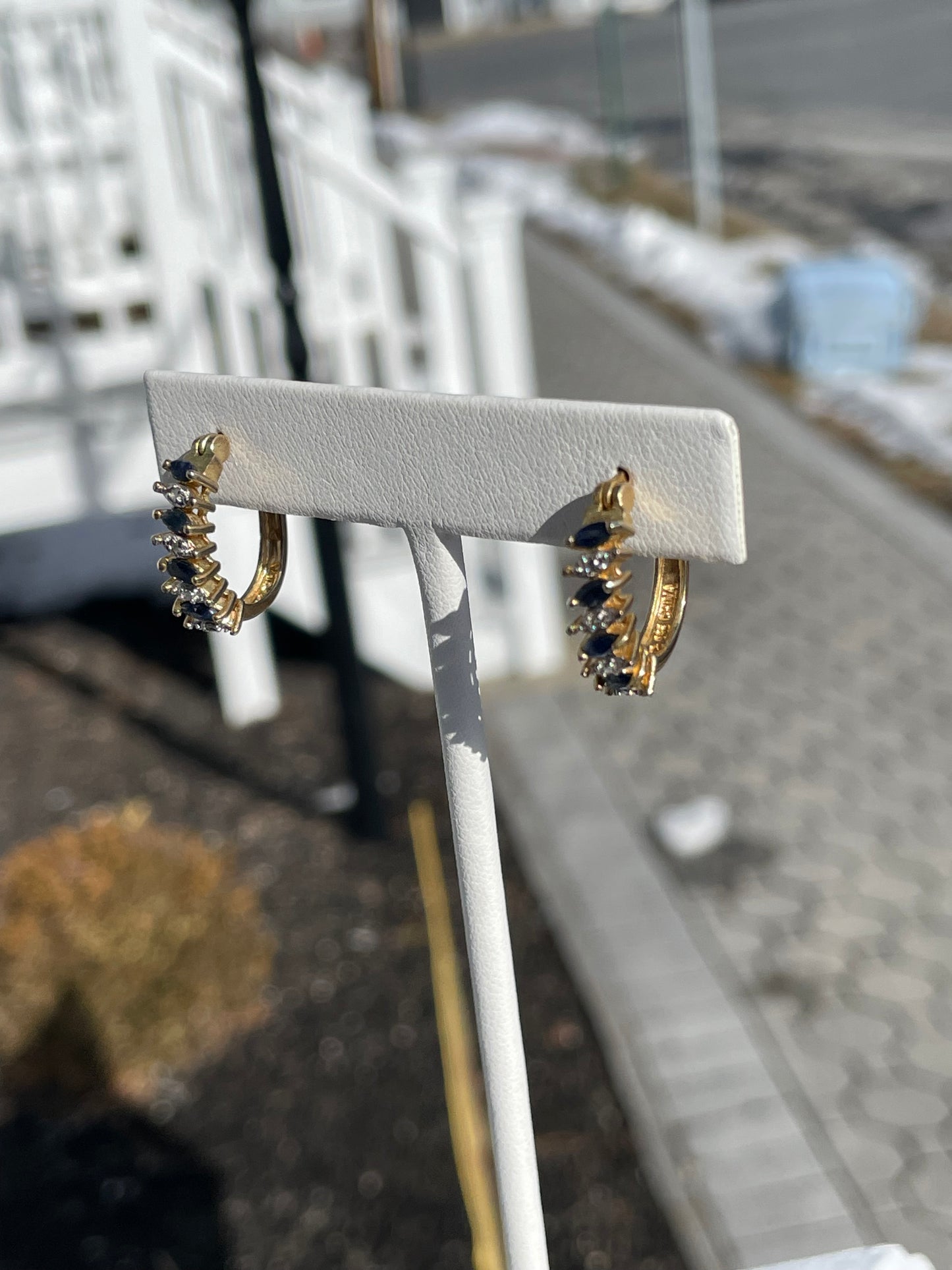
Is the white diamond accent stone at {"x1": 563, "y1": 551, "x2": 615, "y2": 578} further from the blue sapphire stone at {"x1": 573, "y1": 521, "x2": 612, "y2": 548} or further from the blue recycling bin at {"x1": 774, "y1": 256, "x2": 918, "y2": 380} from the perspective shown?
the blue recycling bin at {"x1": 774, "y1": 256, "x2": 918, "y2": 380}

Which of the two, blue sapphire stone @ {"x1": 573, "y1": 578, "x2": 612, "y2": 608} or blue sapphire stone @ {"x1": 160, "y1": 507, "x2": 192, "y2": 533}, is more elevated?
blue sapphire stone @ {"x1": 160, "y1": 507, "x2": 192, "y2": 533}

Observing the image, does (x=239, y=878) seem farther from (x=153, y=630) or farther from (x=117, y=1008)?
(x=153, y=630)

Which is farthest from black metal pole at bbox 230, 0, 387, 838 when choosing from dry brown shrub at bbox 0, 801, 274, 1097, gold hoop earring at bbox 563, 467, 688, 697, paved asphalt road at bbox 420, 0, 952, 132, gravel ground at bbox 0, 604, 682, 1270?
paved asphalt road at bbox 420, 0, 952, 132

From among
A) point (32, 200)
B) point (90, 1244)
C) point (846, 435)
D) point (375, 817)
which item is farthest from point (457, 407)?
point (846, 435)

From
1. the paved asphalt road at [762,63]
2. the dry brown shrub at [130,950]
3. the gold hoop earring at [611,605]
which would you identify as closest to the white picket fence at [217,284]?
the dry brown shrub at [130,950]

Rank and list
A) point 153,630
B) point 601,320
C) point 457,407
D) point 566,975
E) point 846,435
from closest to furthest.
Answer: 1. point 457,407
2. point 566,975
3. point 153,630
4. point 846,435
5. point 601,320

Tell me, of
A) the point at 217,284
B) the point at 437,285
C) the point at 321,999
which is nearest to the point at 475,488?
the point at 321,999

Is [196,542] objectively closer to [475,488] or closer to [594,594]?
[475,488]

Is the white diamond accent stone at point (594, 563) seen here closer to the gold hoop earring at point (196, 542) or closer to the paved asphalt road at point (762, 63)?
the gold hoop earring at point (196, 542)

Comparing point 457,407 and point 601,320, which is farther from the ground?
point 457,407
